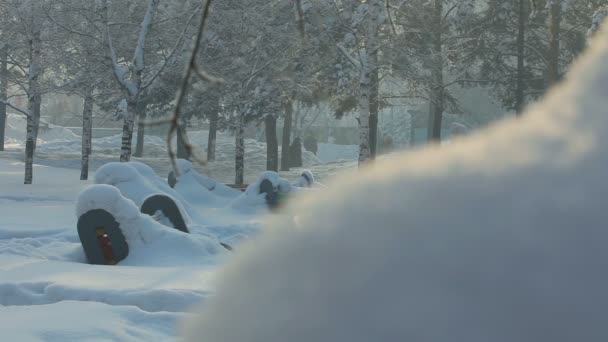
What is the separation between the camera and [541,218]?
93 cm

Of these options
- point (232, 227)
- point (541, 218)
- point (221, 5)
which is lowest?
point (232, 227)

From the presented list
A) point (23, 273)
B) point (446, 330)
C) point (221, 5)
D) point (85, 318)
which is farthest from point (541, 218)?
point (221, 5)

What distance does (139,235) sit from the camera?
9.25m

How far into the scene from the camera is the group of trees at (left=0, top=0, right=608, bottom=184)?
78.7 ft

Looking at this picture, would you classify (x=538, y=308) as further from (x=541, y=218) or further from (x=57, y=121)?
(x=57, y=121)

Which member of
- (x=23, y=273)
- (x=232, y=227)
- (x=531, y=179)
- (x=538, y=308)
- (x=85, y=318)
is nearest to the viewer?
(x=538, y=308)

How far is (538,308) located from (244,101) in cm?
2688

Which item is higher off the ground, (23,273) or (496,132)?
(496,132)

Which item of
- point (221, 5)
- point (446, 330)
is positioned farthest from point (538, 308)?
point (221, 5)

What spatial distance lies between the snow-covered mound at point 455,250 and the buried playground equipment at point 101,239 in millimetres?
8195

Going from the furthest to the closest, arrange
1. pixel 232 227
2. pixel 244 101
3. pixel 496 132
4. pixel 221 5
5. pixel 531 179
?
1. pixel 244 101
2. pixel 221 5
3. pixel 232 227
4. pixel 496 132
5. pixel 531 179

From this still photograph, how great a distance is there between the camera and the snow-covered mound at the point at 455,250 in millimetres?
894

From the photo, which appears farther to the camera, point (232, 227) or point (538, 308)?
point (232, 227)

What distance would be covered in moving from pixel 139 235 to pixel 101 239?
457mm
